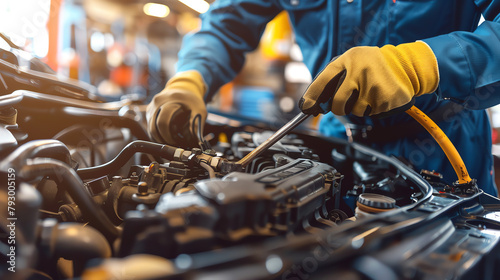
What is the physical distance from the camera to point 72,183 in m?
0.61

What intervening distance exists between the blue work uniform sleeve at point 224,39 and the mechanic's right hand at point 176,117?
324mm

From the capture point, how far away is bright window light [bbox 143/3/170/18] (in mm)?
7473

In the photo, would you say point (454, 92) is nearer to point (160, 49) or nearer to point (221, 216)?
point (221, 216)

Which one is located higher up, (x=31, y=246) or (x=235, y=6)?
(x=235, y=6)

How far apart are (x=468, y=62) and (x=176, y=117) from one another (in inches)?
39.2

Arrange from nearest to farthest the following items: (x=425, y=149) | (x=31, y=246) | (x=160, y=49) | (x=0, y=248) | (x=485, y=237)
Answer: (x=31, y=246) → (x=0, y=248) → (x=485, y=237) → (x=425, y=149) → (x=160, y=49)

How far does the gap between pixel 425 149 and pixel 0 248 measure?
145 cm

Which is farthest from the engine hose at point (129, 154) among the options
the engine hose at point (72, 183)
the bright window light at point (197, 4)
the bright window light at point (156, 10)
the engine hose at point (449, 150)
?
the bright window light at point (156, 10)

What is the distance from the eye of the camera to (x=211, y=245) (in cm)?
50

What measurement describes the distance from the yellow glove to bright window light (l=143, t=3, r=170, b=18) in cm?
738

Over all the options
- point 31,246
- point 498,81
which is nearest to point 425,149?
point 498,81

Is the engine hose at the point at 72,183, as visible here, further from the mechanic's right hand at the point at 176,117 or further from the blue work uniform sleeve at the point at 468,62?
the blue work uniform sleeve at the point at 468,62

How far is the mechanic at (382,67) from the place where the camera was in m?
0.87

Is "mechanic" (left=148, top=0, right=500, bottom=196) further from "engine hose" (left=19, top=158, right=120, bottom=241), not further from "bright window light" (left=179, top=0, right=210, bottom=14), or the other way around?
"bright window light" (left=179, top=0, right=210, bottom=14)
